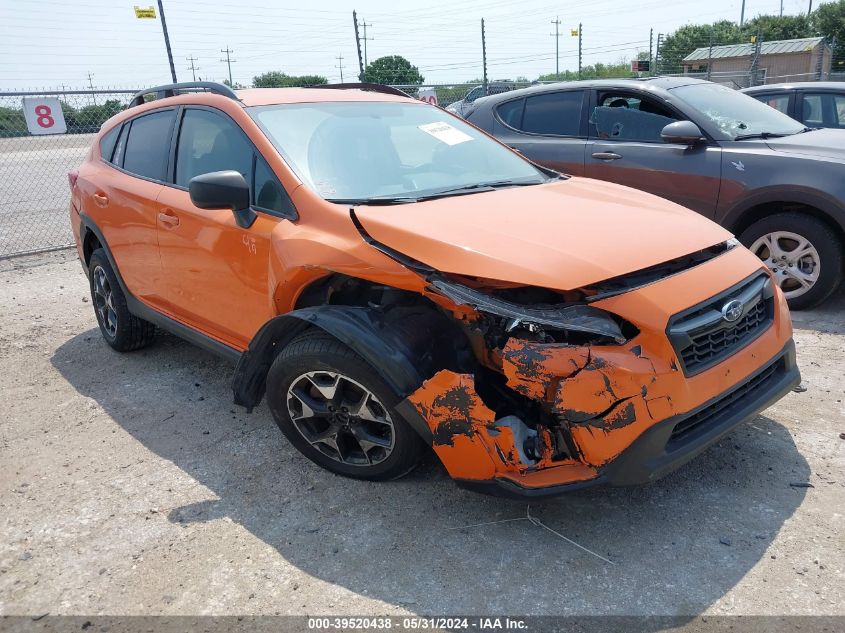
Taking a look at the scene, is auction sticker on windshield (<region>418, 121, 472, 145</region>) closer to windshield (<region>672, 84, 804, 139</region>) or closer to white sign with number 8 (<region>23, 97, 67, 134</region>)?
windshield (<region>672, 84, 804, 139</region>)

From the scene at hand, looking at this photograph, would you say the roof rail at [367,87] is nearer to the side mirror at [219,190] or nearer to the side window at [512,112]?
the side mirror at [219,190]

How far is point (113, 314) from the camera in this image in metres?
4.85

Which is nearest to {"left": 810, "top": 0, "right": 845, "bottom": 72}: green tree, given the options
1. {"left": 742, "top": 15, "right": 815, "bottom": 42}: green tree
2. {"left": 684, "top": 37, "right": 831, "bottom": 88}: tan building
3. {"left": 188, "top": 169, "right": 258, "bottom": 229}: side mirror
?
{"left": 742, "top": 15, "right": 815, "bottom": 42}: green tree

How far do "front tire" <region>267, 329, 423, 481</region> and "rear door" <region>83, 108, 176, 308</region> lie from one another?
4.78 feet

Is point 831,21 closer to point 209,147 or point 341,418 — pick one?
point 209,147

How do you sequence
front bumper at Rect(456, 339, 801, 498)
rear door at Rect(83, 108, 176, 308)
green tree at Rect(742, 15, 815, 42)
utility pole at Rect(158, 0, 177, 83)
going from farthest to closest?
green tree at Rect(742, 15, 815, 42)
utility pole at Rect(158, 0, 177, 83)
rear door at Rect(83, 108, 176, 308)
front bumper at Rect(456, 339, 801, 498)

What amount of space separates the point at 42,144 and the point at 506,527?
1094 centimetres

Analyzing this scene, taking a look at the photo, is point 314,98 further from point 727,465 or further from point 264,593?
point 727,465

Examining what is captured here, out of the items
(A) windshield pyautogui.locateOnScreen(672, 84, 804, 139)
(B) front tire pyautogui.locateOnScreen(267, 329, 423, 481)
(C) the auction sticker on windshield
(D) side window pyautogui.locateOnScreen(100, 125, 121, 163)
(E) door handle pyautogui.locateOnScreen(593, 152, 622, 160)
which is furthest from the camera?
(E) door handle pyautogui.locateOnScreen(593, 152, 622, 160)

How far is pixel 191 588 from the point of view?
2512 millimetres

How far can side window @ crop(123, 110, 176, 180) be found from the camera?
4105 mm

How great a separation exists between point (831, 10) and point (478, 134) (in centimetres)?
5429

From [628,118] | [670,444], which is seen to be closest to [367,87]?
[628,118]

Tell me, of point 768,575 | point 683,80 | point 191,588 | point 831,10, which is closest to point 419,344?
point 191,588
